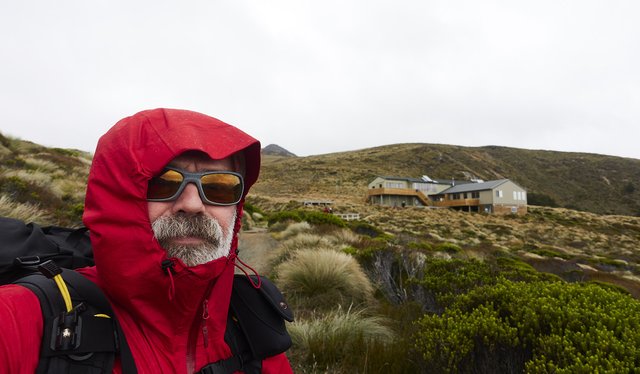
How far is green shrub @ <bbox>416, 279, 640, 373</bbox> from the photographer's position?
2174mm

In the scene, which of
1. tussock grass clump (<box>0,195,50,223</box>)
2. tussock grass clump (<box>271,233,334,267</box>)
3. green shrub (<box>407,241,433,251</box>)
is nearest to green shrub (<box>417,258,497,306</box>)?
tussock grass clump (<box>271,233,334,267</box>)

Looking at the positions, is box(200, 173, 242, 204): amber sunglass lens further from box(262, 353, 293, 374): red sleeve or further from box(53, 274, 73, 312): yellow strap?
box(262, 353, 293, 374): red sleeve

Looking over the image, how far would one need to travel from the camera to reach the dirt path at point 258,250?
890cm

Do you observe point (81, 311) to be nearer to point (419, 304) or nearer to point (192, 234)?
point (192, 234)

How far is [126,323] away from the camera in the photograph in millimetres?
1410

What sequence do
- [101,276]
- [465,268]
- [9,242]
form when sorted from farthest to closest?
[465,268] → [9,242] → [101,276]

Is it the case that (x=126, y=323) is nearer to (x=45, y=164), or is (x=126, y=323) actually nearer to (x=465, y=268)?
(x=465, y=268)

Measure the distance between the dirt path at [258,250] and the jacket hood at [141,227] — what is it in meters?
6.77

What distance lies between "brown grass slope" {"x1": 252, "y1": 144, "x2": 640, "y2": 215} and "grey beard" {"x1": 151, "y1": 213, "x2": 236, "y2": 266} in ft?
169

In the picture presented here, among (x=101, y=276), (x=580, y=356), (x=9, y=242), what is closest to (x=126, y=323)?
(x=101, y=276)

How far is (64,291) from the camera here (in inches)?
47.3

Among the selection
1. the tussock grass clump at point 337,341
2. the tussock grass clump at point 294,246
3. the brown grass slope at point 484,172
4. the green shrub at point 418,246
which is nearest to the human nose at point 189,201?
the tussock grass clump at point 337,341

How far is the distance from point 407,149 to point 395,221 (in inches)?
2743

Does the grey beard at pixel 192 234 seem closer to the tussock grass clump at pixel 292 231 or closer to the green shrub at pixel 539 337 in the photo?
the green shrub at pixel 539 337
